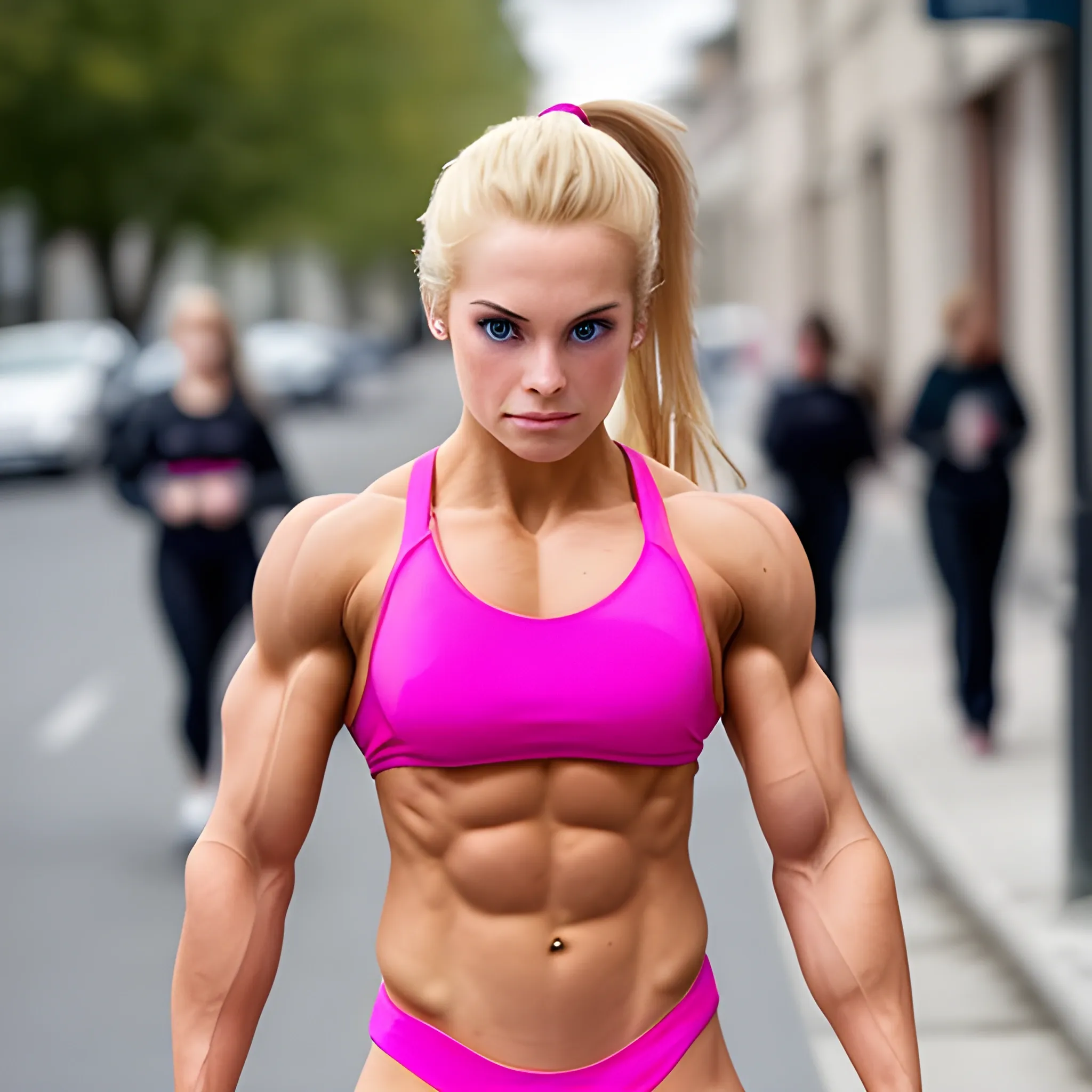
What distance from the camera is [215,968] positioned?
2270mm

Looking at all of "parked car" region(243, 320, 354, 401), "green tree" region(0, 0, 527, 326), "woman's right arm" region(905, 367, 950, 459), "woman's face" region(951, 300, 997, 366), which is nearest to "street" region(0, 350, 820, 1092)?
"woman's right arm" region(905, 367, 950, 459)

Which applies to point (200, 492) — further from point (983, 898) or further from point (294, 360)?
point (294, 360)

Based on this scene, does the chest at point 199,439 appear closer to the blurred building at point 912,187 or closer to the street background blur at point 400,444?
the street background blur at point 400,444

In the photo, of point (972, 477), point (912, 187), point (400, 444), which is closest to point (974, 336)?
point (972, 477)

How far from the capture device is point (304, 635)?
227 centimetres

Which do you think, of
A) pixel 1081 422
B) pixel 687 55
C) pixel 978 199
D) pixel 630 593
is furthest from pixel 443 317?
pixel 687 55

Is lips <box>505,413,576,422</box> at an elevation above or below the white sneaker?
above

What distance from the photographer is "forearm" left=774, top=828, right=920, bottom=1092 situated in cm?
229

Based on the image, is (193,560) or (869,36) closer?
(193,560)

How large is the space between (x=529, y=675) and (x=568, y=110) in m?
0.65

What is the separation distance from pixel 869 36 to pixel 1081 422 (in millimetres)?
19648

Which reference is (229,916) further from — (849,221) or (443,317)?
(849,221)

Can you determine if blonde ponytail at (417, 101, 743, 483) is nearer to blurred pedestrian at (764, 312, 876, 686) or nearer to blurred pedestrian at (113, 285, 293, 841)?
blurred pedestrian at (113, 285, 293, 841)

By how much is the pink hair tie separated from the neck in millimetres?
355
